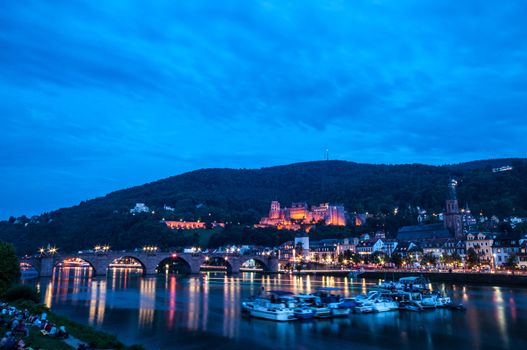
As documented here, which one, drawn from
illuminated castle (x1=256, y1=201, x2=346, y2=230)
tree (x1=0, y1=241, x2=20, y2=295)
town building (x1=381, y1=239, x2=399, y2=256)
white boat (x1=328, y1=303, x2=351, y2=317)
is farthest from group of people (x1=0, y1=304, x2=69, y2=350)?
illuminated castle (x1=256, y1=201, x2=346, y2=230)

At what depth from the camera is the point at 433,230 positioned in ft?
325

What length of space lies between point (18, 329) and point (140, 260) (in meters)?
62.3

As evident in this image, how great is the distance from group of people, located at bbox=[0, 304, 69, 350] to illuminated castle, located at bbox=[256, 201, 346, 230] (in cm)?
12858

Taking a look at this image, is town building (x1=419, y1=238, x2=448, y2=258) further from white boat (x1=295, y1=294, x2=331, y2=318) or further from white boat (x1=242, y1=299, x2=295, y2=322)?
white boat (x1=242, y1=299, x2=295, y2=322)

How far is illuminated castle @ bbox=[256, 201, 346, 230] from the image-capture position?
14950 centimetres

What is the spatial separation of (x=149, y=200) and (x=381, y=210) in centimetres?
9099

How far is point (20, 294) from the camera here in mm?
31828

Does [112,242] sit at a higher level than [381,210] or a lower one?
lower

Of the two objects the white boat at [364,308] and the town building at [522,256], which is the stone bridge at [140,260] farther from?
the white boat at [364,308]

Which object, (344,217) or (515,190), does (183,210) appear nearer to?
(344,217)

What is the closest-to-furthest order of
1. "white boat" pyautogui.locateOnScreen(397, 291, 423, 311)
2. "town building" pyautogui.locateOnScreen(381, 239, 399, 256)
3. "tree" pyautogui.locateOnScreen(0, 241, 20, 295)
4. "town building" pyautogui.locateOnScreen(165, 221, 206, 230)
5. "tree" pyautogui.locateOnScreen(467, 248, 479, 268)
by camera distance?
"tree" pyautogui.locateOnScreen(0, 241, 20, 295) < "white boat" pyautogui.locateOnScreen(397, 291, 423, 311) < "tree" pyautogui.locateOnScreen(467, 248, 479, 268) < "town building" pyautogui.locateOnScreen(381, 239, 399, 256) < "town building" pyautogui.locateOnScreen(165, 221, 206, 230)

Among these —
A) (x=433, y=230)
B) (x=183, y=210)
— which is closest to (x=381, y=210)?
(x=433, y=230)

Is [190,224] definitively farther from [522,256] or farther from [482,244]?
[522,256]

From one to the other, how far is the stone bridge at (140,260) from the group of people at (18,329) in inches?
1863
